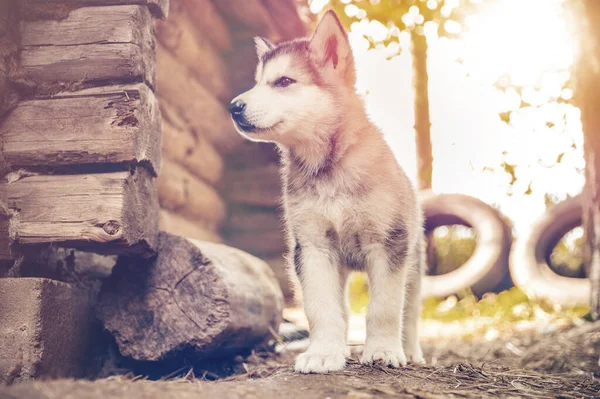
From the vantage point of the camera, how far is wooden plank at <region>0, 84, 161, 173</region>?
257cm

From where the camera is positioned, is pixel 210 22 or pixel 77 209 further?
pixel 210 22

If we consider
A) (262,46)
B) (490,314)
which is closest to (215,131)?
(262,46)

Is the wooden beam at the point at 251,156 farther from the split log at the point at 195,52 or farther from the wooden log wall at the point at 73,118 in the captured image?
the wooden log wall at the point at 73,118

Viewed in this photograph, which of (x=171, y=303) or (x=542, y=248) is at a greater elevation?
(x=542, y=248)

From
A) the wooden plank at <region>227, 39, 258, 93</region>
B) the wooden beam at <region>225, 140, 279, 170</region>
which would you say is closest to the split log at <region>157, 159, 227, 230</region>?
the wooden beam at <region>225, 140, 279, 170</region>

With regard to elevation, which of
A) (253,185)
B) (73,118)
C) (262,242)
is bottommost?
(262,242)

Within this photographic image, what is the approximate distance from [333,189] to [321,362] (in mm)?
812

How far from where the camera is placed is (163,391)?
1.80 m

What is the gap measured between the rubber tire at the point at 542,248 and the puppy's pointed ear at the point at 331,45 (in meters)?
4.38

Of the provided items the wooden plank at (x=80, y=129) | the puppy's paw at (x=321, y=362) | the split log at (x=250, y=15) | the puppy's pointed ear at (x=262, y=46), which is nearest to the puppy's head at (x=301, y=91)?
the puppy's pointed ear at (x=262, y=46)

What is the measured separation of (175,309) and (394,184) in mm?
1310

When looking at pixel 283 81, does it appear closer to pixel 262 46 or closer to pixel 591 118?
pixel 262 46

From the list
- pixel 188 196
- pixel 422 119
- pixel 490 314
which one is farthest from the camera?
pixel 422 119

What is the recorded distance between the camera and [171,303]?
2871mm
